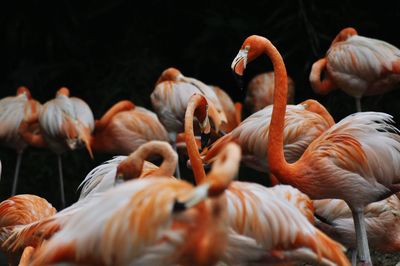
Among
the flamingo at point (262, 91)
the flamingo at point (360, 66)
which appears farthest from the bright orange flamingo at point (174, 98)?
the flamingo at point (262, 91)

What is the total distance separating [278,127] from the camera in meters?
3.98

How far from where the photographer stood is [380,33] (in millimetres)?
7258

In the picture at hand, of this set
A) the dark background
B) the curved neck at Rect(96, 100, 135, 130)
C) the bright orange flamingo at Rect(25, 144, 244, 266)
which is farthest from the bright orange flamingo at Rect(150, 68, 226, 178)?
the bright orange flamingo at Rect(25, 144, 244, 266)

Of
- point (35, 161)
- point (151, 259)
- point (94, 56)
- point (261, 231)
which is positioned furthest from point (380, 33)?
point (151, 259)

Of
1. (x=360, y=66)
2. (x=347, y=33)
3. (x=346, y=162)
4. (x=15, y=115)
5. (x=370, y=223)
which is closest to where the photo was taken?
(x=346, y=162)

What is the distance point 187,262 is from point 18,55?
5893mm

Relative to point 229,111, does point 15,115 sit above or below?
above

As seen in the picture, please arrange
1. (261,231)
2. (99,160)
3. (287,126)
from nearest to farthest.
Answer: (261,231)
(287,126)
(99,160)

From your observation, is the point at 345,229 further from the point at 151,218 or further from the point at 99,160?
the point at 99,160

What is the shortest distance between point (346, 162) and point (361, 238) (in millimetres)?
349

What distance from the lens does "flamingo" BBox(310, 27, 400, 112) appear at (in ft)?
18.7

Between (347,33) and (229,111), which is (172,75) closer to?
(229,111)

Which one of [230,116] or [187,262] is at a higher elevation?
[187,262]

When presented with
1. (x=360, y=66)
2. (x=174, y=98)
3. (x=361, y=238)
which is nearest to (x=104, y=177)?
(x=361, y=238)
